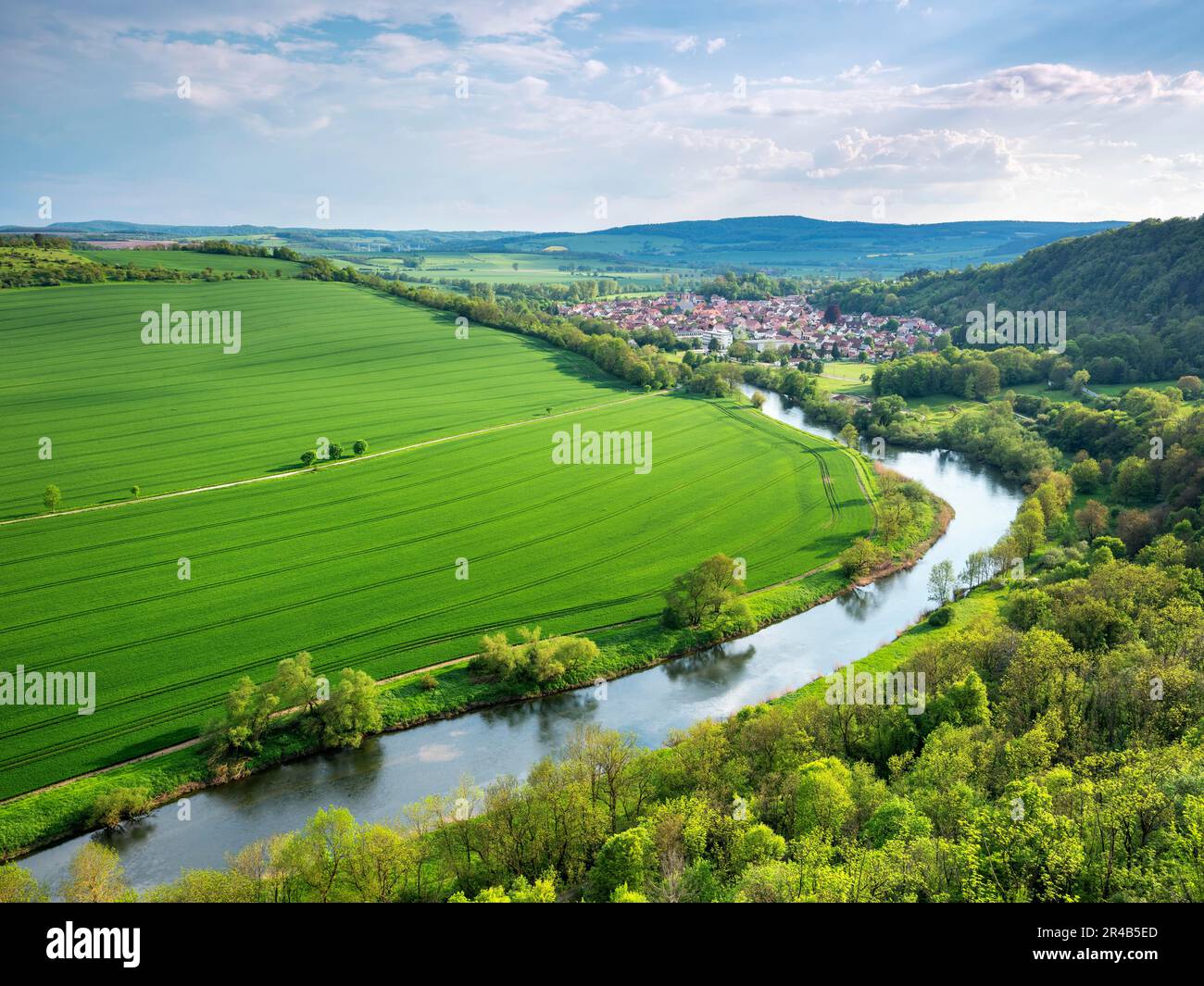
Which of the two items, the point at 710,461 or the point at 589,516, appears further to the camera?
the point at 710,461

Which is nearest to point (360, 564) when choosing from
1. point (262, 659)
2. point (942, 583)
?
point (262, 659)

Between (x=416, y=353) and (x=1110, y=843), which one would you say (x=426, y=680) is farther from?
(x=416, y=353)

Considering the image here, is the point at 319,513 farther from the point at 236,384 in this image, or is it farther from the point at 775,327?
the point at 775,327

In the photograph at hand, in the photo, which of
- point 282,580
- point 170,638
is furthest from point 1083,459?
point 170,638

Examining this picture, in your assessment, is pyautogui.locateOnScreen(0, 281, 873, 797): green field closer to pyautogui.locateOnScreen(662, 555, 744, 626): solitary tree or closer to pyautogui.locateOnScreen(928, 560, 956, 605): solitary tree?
pyautogui.locateOnScreen(662, 555, 744, 626): solitary tree

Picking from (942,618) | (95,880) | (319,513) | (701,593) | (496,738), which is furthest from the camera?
(319,513)

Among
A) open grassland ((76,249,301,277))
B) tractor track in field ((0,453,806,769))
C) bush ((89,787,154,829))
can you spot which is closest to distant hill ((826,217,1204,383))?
tractor track in field ((0,453,806,769))

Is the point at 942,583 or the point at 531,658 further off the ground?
the point at 942,583
